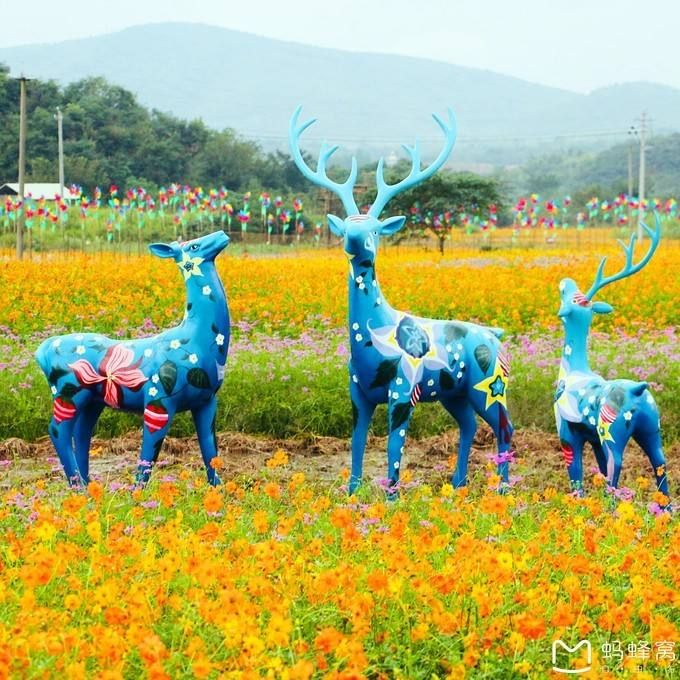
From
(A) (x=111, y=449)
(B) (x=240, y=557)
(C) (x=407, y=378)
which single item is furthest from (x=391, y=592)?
(A) (x=111, y=449)

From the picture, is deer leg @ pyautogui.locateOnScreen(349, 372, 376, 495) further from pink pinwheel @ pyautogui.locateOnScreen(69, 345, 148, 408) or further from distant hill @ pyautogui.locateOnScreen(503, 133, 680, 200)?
distant hill @ pyautogui.locateOnScreen(503, 133, 680, 200)

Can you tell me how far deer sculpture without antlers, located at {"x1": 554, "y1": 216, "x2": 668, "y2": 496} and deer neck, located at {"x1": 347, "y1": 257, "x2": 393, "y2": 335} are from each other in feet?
3.46

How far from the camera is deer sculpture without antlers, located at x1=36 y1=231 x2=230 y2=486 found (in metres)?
6.11

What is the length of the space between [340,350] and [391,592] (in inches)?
248

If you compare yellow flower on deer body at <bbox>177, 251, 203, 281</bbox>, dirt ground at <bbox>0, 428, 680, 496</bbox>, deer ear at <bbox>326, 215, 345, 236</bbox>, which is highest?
deer ear at <bbox>326, 215, 345, 236</bbox>

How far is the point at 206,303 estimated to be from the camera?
6.23 metres

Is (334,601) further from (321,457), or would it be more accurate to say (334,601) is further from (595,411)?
(321,457)

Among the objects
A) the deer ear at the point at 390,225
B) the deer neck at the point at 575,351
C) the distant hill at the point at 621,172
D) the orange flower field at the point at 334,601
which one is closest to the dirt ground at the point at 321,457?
the deer neck at the point at 575,351

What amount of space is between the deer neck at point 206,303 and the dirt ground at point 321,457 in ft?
3.83

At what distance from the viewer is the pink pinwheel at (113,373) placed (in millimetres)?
6137

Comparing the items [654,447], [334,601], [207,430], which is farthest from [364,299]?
[334,601]

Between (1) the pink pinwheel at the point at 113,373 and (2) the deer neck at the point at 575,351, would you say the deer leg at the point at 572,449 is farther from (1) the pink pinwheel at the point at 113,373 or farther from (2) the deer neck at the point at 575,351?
(1) the pink pinwheel at the point at 113,373

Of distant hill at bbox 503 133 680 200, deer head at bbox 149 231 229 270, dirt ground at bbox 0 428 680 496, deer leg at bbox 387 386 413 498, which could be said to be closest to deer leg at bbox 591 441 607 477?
dirt ground at bbox 0 428 680 496

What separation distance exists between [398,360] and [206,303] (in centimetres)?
109
